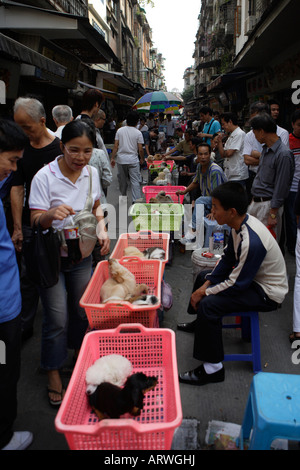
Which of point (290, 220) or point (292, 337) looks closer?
point (292, 337)

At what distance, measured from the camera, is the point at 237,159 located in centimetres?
549

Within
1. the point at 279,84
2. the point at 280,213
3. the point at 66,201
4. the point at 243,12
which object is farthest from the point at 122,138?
the point at 243,12

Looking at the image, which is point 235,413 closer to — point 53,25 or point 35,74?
point 35,74

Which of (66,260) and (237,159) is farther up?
(237,159)

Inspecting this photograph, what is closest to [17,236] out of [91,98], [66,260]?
[66,260]

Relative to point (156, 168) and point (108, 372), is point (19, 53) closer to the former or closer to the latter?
point (156, 168)

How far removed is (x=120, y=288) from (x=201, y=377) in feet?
3.33

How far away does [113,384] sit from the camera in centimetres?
189

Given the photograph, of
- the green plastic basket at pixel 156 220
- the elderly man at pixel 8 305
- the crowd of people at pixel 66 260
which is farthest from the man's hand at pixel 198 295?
the green plastic basket at pixel 156 220

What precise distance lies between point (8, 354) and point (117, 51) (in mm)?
28943

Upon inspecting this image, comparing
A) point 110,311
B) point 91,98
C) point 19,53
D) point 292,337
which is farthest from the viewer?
point 19,53

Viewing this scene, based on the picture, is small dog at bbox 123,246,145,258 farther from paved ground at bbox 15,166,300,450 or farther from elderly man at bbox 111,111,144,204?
elderly man at bbox 111,111,144,204

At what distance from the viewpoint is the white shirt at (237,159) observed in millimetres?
5441

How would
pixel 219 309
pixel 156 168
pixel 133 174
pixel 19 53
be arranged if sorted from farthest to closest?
pixel 156 168 → pixel 133 174 → pixel 19 53 → pixel 219 309
